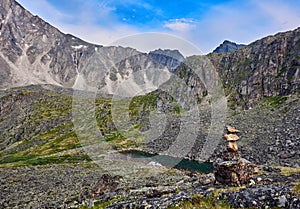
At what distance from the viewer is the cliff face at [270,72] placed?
15488 cm

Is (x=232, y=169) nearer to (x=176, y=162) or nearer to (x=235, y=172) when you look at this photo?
(x=235, y=172)

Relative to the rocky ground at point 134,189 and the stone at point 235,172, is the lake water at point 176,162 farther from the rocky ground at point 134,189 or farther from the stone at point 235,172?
the stone at point 235,172

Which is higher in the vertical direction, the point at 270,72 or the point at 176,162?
the point at 270,72

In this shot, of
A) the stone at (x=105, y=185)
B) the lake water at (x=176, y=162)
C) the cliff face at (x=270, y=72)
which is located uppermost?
the cliff face at (x=270, y=72)

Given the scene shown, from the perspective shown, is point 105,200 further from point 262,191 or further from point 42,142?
point 42,142

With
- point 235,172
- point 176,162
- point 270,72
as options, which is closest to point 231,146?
point 235,172

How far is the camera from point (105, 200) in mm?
36031

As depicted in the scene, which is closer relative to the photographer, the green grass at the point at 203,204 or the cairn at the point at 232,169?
the green grass at the point at 203,204

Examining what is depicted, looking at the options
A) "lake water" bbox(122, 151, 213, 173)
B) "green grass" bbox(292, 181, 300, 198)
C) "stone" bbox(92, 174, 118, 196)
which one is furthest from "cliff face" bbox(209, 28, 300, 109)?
"green grass" bbox(292, 181, 300, 198)

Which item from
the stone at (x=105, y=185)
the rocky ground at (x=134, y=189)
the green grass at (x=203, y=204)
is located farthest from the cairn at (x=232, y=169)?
the stone at (x=105, y=185)

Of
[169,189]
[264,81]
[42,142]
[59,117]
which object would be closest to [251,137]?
[169,189]

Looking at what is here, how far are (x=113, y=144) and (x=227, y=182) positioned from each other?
106651 mm

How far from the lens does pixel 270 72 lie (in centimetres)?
17162

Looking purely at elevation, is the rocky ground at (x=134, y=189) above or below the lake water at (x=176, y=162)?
above
